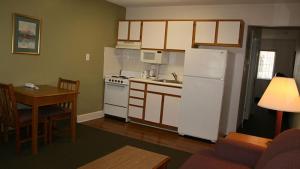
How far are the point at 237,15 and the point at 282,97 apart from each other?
2.49m

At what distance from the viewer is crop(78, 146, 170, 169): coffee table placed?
6.67ft

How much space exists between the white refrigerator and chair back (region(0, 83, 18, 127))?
254 centimetres

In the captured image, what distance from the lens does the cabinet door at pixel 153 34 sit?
476cm

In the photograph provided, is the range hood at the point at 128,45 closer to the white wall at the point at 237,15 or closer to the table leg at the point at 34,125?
the white wall at the point at 237,15

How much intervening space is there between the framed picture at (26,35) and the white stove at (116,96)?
161cm

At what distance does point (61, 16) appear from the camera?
13.6 feet

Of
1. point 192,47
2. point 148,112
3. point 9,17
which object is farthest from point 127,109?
point 9,17

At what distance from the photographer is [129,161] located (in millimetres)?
2164

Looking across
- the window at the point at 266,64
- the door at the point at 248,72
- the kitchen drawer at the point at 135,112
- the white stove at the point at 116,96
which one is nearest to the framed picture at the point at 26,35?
the white stove at the point at 116,96

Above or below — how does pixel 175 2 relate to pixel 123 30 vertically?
above

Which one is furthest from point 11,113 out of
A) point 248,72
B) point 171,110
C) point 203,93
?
point 248,72

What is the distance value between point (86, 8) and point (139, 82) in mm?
1659

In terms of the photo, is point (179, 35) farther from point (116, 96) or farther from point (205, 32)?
point (116, 96)

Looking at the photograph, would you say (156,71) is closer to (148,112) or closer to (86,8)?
(148,112)
